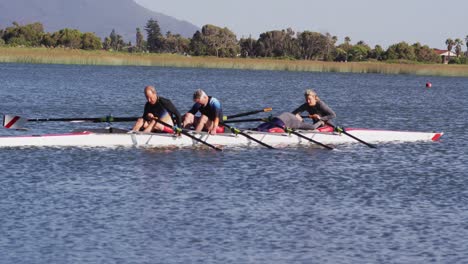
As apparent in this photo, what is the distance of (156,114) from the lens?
80.6 ft

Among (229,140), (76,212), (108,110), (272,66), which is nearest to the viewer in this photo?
(76,212)

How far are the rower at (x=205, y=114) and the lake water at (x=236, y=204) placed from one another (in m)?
0.65

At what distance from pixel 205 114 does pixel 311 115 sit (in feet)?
11.2

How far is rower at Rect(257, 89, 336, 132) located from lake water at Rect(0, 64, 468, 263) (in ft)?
2.81

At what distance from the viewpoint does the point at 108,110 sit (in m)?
44.2

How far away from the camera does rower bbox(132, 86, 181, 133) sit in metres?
24.2

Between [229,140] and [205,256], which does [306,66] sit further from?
[205,256]

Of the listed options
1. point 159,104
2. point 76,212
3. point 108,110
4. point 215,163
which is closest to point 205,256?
point 76,212

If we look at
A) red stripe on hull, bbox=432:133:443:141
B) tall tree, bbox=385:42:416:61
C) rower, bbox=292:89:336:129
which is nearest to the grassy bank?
red stripe on hull, bbox=432:133:443:141

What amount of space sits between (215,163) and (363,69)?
79467mm

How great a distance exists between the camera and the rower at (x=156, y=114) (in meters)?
24.2

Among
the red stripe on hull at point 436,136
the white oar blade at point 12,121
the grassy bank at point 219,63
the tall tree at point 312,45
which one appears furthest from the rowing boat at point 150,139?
the tall tree at point 312,45

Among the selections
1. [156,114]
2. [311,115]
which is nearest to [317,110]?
[311,115]

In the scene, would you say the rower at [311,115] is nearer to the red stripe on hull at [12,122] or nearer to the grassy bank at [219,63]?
the red stripe on hull at [12,122]
